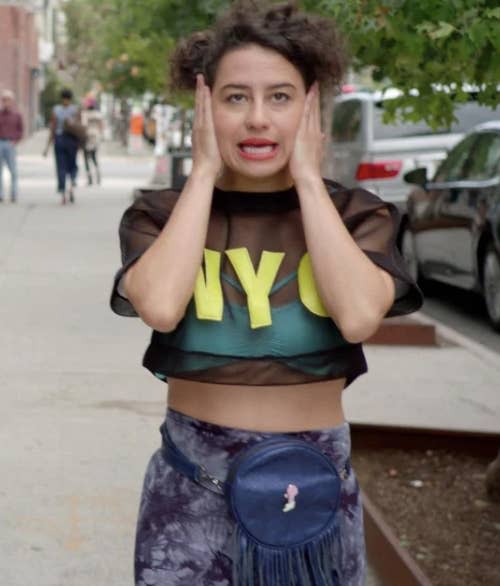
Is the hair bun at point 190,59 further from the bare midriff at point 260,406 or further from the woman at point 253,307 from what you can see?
the bare midriff at point 260,406

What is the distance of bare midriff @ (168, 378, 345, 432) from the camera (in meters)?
2.82

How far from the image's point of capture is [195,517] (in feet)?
9.23

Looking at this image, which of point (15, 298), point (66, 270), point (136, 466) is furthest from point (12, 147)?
point (136, 466)

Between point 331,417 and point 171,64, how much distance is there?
768 millimetres

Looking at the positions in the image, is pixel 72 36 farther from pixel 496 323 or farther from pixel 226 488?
pixel 226 488

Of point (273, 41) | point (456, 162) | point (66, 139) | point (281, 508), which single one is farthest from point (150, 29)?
point (281, 508)

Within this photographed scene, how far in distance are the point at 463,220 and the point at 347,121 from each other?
5.31 metres

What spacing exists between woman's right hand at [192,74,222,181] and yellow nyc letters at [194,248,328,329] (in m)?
0.16

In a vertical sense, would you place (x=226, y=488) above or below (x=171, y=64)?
below

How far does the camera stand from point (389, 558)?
4.85 m

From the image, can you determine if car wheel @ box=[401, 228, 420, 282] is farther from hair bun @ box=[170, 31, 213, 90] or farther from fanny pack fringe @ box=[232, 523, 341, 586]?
fanny pack fringe @ box=[232, 523, 341, 586]

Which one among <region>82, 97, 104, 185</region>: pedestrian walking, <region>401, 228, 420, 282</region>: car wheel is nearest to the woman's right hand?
<region>401, 228, 420, 282</region>: car wheel

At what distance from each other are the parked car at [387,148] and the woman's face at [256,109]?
13.0 m

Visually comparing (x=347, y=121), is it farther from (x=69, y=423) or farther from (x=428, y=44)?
(x=428, y=44)
